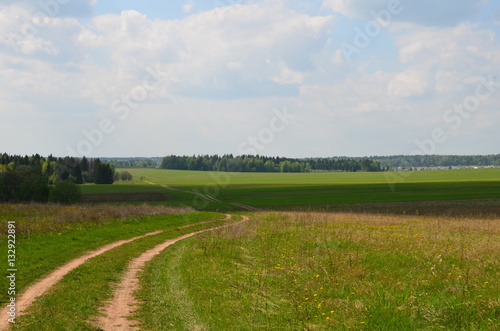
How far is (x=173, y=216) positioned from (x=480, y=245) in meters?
28.2

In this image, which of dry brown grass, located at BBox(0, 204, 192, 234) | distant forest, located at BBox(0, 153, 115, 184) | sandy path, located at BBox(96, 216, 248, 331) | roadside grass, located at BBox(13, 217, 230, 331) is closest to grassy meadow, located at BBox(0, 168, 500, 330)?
roadside grass, located at BBox(13, 217, 230, 331)

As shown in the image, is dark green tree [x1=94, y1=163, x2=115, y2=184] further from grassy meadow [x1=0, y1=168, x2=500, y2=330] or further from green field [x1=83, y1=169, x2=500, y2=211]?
grassy meadow [x1=0, y1=168, x2=500, y2=330]

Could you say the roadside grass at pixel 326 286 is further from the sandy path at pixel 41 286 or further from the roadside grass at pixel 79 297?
the sandy path at pixel 41 286

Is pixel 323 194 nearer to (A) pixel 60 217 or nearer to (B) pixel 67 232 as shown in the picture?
(A) pixel 60 217

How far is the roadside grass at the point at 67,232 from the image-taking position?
55.6 ft

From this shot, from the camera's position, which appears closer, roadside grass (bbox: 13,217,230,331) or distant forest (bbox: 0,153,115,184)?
roadside grass (bbox: 13,217,230,331)

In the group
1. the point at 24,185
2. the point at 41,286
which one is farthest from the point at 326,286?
the point at 24,185

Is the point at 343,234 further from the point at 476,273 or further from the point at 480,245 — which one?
the point at 476,273

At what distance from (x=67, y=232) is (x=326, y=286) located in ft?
59.4

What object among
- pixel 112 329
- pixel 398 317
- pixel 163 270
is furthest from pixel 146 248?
pixel 398 317

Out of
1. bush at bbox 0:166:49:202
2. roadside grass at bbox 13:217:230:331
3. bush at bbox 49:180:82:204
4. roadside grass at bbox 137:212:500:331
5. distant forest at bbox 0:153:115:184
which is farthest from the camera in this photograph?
distant forest at bbox 0:153:115:184

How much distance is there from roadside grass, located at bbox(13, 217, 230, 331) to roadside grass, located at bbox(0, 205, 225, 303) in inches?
49.0

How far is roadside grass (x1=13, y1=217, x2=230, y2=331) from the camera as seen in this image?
34.0 ft

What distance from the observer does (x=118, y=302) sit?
1250 centimetres
